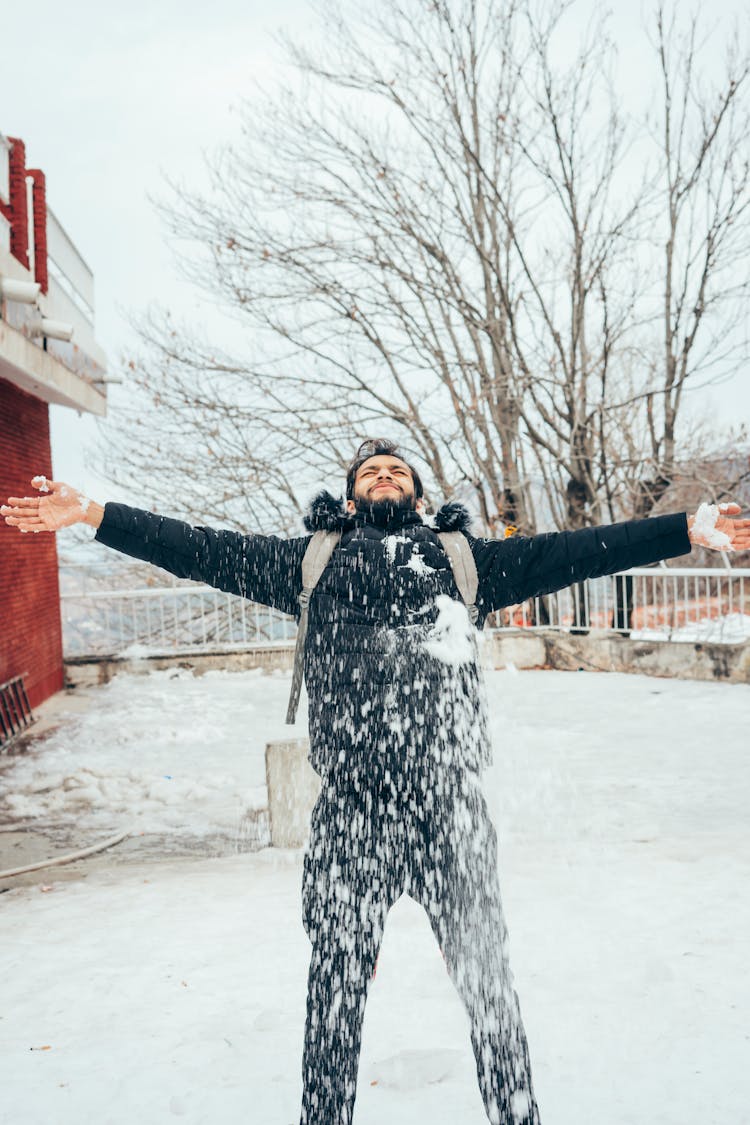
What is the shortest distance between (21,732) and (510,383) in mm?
9074

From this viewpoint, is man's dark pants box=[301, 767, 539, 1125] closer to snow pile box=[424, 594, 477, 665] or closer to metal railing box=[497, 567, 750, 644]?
snow pile box=[424, 594, 477, 665]

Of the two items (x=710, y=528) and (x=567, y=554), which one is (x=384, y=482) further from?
(x=710, y=528)

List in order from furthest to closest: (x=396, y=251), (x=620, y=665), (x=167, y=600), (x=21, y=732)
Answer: (x=396, y=251) < (x=167, y=600) < (x=620, y=665) < (x=21, y=732)

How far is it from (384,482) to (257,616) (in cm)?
1223

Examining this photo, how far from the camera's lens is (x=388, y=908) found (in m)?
2.24

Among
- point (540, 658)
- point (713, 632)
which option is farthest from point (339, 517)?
point (540, 658)

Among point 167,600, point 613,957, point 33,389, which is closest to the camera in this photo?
point 613,957

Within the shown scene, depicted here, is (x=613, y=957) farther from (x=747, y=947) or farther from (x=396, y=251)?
(x=396, y=251)

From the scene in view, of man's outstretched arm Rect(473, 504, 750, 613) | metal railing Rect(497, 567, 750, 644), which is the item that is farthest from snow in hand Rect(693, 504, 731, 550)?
metal railing Rect(497, 567, 750, 644)

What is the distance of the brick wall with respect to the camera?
1049cm

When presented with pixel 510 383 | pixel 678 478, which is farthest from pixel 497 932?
pixel 678 478

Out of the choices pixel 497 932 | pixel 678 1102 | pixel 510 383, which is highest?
pixel 510 383

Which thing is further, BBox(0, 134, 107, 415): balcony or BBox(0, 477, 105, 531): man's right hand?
BBox(0, 134, 107, 415): balcony

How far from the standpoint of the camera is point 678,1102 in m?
2.77
